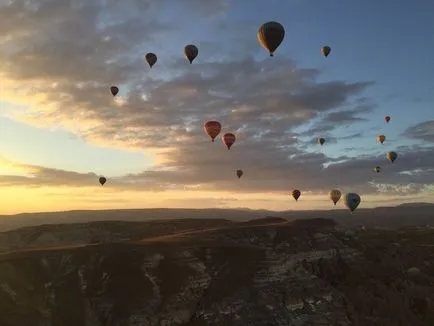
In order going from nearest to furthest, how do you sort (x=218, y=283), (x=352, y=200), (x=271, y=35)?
1. (x=271, y=35)
2. (x=218, y=283)
3. (x=352, y=200)

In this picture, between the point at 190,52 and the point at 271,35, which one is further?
the point at 190,52

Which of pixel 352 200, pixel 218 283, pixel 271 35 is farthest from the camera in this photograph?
pixel 352 200

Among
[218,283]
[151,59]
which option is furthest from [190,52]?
[218,283]

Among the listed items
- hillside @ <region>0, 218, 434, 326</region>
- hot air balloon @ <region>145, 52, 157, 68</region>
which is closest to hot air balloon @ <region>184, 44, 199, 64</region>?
hot air balloon @ <region>145, 52, 157, 68</region>

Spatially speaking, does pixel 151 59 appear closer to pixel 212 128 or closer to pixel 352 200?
pixel 212 128

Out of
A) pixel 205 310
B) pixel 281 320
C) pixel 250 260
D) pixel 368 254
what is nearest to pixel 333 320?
pixel 281 320

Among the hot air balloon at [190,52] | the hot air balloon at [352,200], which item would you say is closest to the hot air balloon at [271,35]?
the hot air balloon at [190,52]
